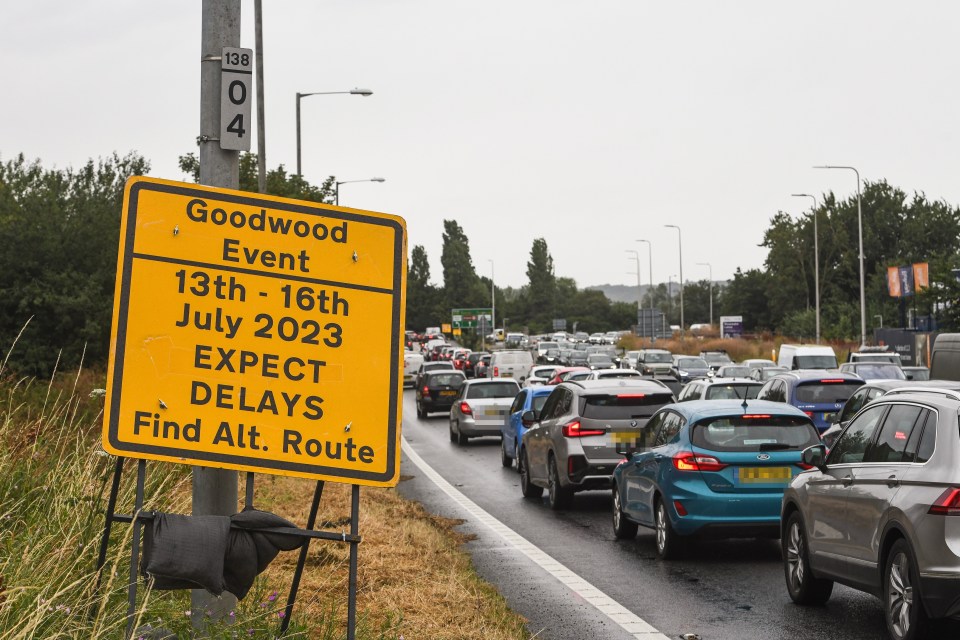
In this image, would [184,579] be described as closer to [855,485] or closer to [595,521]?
[855,485]

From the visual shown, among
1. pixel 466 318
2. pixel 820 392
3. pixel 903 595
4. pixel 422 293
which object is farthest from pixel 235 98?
pixel 422 293

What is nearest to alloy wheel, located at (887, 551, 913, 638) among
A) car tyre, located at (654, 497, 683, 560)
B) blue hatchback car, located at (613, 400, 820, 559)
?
blue hatchback car, located at (613, 400, 820, 559)

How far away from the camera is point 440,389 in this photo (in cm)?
4525

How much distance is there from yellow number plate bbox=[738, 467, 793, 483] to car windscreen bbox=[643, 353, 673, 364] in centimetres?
4825

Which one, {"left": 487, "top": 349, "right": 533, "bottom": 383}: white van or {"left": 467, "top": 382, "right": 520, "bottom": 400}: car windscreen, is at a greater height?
{"left": 487, "top": 349, "right": 533, "bottom": 383}: white van

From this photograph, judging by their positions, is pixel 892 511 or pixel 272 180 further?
pixel 272 180

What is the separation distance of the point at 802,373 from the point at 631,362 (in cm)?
4208

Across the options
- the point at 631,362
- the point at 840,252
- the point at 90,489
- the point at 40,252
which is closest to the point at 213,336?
the point at 90,489

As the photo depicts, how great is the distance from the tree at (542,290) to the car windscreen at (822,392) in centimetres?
16018

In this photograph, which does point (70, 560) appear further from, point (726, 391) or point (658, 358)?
point (658, 358)

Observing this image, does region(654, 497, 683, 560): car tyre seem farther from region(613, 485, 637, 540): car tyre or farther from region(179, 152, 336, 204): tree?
region(179, 152, 336, 204): tree

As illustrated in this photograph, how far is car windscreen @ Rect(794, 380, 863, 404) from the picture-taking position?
23016 millimetres

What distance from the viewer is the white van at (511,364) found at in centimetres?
6050

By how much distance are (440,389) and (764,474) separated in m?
32.7
